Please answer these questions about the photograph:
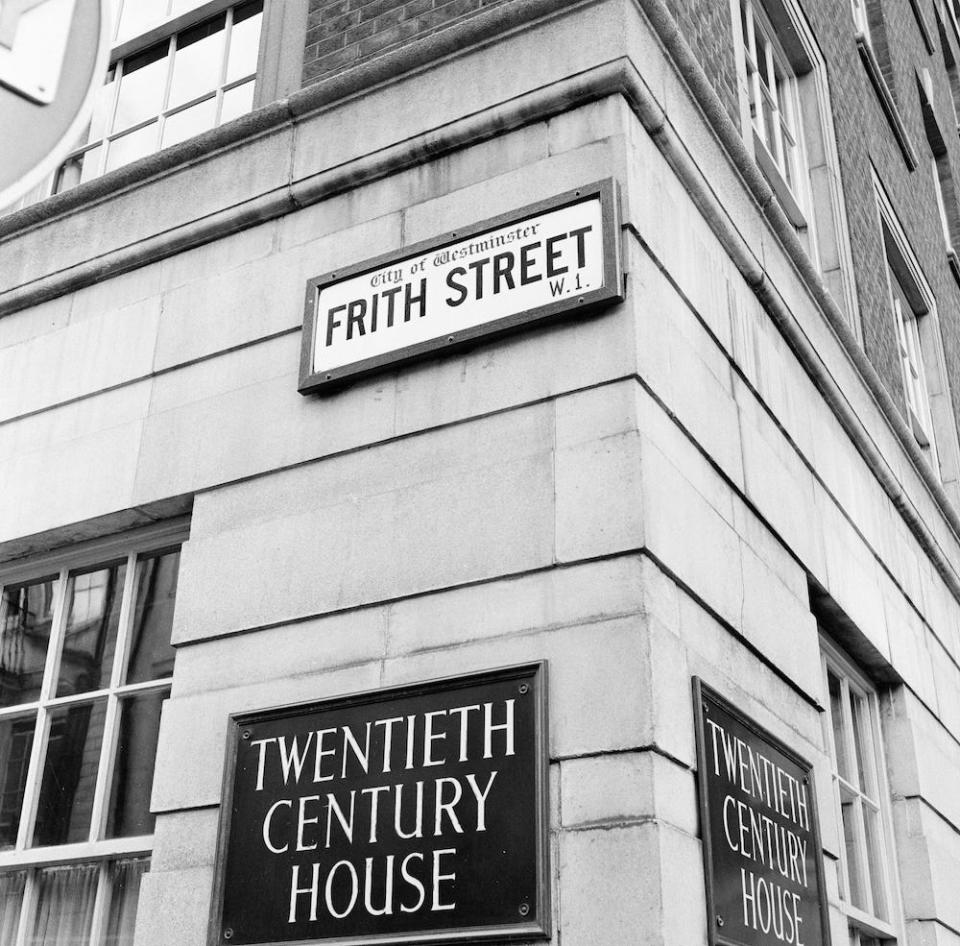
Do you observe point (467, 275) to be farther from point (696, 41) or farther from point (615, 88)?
point (696, 41)

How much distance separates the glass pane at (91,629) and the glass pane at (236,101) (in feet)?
9.22

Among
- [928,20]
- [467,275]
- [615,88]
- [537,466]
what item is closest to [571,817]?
[537,466]

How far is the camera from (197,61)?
25.6 ft

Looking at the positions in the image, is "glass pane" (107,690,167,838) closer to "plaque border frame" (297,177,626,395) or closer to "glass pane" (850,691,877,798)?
"plaque border frame" (297,177,626,395)

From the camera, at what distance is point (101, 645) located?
5973mm

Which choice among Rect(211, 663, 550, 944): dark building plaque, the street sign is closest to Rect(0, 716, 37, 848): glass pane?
Rect(211, 663, 550, 944): dark building plaque

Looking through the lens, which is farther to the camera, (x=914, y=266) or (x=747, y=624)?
(x=914, y=266)

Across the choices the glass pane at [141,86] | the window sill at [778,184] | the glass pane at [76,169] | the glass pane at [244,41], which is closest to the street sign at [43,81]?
the glass pane at [244,41]

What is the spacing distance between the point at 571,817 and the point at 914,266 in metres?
9.87

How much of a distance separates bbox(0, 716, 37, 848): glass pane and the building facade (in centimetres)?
2

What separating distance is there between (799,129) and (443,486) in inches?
238

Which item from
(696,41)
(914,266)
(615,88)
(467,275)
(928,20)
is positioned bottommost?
(467,275)

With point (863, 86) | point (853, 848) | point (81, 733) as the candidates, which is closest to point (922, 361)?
point (863, 86)

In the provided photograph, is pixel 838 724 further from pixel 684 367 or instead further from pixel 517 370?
pixel 517 370
